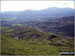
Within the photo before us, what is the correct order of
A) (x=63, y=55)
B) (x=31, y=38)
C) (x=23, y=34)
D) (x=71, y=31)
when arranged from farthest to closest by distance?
(x=71, y=31) → (x=23, y=34) → (x=31, y=38) → (x=63, y=55)

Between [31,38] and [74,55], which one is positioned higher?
[74,55]

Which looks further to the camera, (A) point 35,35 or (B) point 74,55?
(A) point 35,35

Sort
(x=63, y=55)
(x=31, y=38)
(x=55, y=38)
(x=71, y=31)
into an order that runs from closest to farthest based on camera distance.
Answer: (x=63, y=55), (x=55, y=38), (x=31, y=38), (x=71, y=31)

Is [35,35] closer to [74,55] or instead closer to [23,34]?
[23,34]

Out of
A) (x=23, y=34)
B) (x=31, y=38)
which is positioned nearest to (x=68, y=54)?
(x=31, y=38)

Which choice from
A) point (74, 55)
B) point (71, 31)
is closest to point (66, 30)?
point (71, 31)

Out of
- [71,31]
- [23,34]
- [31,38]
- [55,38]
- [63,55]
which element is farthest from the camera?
[71,31]

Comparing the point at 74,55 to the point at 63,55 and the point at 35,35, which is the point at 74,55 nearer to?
the point at 63,55

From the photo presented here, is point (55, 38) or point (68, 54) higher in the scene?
Result: point (68, 54)

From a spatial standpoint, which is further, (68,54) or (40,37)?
(40,37)
